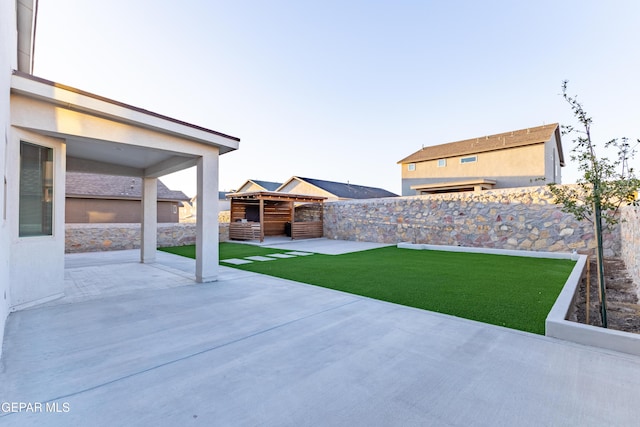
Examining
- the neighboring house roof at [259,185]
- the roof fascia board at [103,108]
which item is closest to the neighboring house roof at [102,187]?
the roof fascia board at [103,108]

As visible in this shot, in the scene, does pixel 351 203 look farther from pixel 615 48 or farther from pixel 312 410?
pixel 312 410

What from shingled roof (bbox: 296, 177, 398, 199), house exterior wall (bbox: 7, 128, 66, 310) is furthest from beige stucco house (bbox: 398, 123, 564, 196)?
house exterior wall (bbox: 7, 128, 66, 310)

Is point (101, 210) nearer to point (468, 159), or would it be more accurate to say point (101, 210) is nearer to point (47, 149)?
point (47, 149)

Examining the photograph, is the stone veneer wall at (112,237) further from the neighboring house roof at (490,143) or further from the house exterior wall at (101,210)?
the neighboring house roof at (490,143)

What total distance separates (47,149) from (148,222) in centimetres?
441

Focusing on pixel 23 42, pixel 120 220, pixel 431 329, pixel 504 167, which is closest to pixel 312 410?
pixel 431 329

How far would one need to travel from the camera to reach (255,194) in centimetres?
1488

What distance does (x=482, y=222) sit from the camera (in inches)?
445

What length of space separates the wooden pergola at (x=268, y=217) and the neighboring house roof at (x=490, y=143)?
10948 mm

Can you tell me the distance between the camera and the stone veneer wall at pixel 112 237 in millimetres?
11109

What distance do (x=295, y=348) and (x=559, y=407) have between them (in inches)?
87.8

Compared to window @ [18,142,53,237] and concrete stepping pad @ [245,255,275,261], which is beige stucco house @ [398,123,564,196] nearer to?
concrete stepping pad @ [245,255,275,261]
